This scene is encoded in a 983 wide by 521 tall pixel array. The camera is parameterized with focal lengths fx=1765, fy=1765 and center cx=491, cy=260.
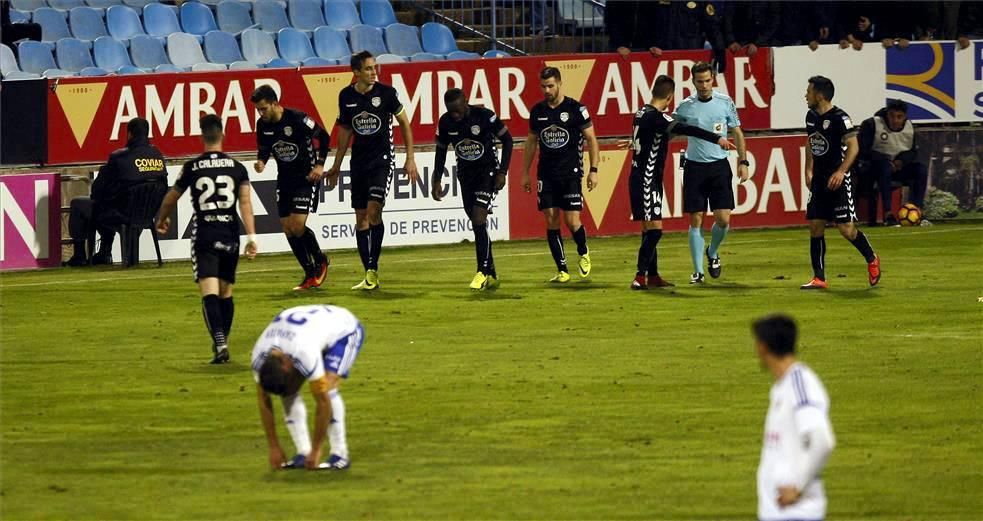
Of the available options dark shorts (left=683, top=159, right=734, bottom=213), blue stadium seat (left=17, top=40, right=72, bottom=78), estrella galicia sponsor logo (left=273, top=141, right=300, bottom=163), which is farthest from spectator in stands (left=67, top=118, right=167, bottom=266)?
dark shorts (left=683, top=159, right=734, bottom=213)

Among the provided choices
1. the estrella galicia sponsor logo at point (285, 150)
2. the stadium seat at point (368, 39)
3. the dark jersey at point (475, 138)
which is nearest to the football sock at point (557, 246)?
the dark jersey at point (475, 138)

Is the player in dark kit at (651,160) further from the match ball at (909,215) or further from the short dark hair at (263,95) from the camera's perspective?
the match ball at (909,215)

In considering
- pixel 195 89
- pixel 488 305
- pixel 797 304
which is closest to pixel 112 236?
pixel 195 89

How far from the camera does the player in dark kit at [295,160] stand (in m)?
18.3

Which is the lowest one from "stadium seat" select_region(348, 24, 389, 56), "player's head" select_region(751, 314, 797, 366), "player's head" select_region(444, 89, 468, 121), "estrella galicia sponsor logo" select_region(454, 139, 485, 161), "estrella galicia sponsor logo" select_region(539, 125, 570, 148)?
"player's head" select_region(751, 314, 797, 366)

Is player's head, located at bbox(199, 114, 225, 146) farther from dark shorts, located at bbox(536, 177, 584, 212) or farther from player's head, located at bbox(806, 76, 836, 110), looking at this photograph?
player's head, located at bbox(806, 76, 836, 110)

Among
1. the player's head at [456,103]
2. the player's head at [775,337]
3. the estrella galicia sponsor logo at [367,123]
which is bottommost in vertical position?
the player's head at [775,337]

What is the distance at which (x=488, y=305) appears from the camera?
59.3ft

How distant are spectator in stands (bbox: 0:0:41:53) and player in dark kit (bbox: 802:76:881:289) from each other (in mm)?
11825

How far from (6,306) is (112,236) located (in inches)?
170

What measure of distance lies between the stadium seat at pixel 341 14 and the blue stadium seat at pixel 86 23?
12.2 feet

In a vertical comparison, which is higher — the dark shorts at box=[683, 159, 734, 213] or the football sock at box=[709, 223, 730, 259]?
the dark shorts at box=[683, 159, 734, 213]

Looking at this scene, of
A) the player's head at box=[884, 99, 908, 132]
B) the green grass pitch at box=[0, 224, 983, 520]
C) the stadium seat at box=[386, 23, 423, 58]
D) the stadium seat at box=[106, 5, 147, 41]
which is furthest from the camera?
the stadium seat at box=[386, 23, 423, 58]

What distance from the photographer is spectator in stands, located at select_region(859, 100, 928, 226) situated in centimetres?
2669
